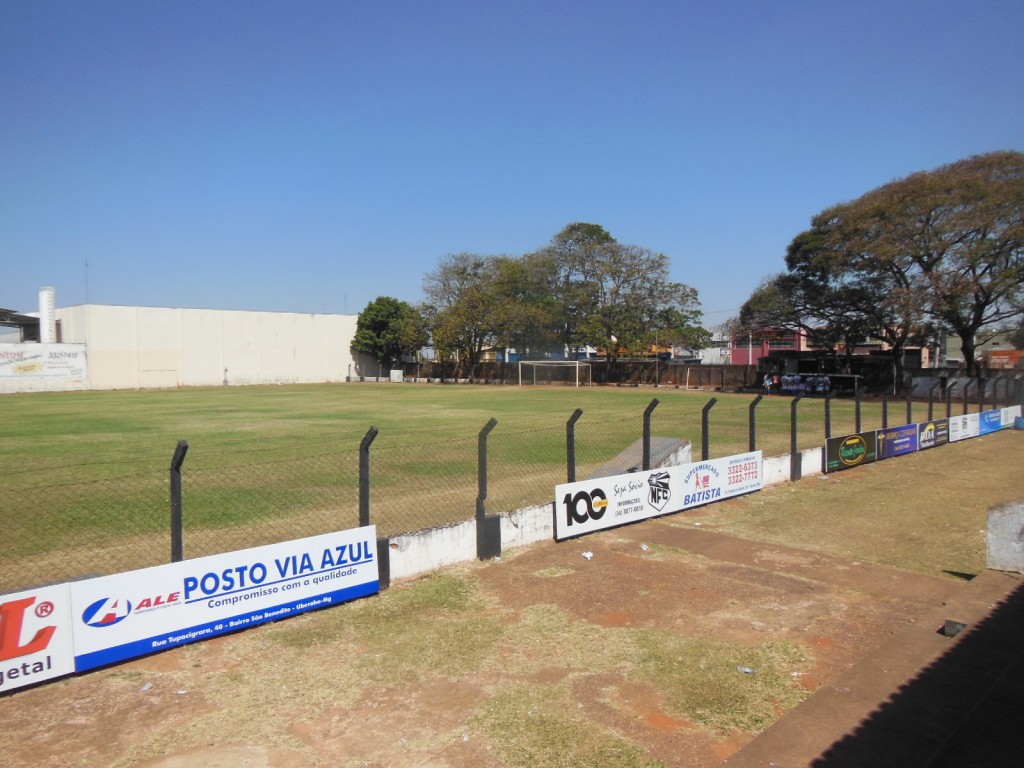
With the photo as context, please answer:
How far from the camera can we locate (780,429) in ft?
80.2

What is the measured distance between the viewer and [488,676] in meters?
5.79

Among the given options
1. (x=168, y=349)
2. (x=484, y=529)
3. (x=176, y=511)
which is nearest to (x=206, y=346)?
(x=168, y=349)

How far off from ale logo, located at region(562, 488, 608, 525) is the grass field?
1751 millimetres

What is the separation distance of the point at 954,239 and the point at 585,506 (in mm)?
37431

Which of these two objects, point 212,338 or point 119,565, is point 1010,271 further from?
point 212,338

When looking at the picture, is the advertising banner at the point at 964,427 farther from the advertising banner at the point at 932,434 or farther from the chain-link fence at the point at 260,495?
the chain-link fence at the point at 260,495

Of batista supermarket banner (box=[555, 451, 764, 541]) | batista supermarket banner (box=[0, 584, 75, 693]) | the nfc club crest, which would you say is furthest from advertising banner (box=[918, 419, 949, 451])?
batista supermarket banner (box=[0, 584, 75, 693])

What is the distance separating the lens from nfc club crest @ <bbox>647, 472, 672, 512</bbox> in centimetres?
1124

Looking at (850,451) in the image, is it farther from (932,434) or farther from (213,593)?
(213,593)

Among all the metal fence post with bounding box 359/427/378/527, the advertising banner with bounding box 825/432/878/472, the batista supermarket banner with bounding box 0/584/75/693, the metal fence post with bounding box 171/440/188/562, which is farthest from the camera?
the advertising banner with bounding box 825/432/878/472

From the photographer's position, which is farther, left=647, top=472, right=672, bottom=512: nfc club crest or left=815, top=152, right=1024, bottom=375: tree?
left=815, top=152, right=1024, bottom=375: tree

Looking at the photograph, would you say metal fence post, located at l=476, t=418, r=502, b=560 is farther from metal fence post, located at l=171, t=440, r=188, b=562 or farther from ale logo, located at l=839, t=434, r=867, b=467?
ale logo, located at l=839, t=434, r=867, b=467

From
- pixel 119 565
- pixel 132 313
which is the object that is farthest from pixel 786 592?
pixel 132 313

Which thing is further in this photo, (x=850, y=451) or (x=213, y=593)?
(x=850, y=451)
